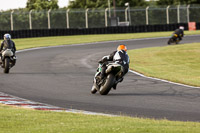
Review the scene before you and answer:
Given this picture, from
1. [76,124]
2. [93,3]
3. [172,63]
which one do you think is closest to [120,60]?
[76,124]

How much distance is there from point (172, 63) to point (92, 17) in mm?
26406

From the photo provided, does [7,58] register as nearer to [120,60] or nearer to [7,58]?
[7,58]

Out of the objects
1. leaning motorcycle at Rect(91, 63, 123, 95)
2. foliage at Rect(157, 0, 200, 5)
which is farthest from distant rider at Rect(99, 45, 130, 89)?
foliage at Rect(157, 0, 200, 5)

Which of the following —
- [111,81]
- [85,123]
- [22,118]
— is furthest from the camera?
[111,81]

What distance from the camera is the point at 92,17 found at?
48.1 m

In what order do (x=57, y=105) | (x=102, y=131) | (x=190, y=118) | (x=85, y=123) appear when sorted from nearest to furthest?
(x=102, y=131) → (x=85, y=123) → (x=190, y=118) → (x=57, y=105)

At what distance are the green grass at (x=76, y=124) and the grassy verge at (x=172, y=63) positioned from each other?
6711 mm

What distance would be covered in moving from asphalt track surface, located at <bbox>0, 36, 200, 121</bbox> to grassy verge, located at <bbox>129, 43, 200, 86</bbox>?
1.13 meters

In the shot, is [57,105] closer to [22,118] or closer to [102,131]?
[22,118]

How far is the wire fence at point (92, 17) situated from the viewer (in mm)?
44688

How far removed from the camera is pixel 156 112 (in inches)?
398

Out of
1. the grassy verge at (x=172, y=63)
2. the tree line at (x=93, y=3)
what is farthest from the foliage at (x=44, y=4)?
the grassy verge at (x=172, y=63)

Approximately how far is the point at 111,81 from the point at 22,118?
4.09 metres

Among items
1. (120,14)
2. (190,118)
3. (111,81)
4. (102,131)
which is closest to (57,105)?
(111,81)
